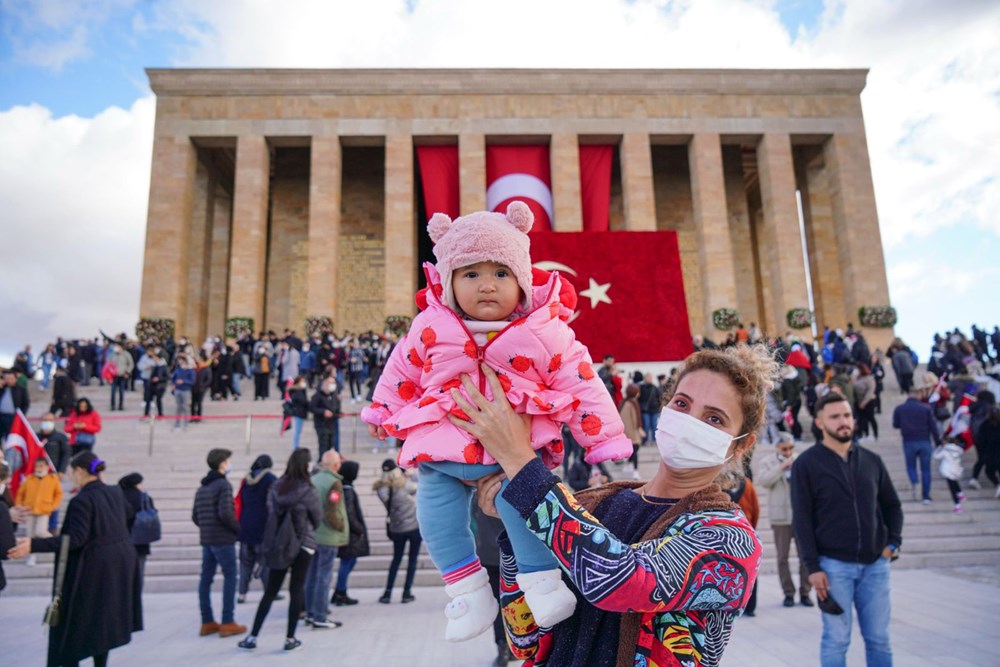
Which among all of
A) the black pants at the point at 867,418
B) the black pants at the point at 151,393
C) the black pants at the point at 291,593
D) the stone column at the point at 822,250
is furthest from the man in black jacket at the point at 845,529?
the stone column at the point at 822,250

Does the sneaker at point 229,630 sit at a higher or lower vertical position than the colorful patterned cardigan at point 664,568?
lower

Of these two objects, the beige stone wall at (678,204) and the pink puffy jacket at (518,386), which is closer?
the pink puffy jacket at (518,386)

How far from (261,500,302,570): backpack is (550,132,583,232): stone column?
18550 millimetres

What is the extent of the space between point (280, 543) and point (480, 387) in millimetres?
4744

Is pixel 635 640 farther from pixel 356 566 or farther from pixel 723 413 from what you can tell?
pixel 356 566

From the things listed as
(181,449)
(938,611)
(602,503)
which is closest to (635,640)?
(602,503)

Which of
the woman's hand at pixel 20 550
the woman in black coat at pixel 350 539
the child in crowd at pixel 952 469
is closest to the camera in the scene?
the woman's hand at pixel 20 550

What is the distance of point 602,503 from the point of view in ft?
6.37

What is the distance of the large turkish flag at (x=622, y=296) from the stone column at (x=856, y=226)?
616 inches

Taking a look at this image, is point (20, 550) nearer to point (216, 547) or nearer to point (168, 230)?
point (216, 547)

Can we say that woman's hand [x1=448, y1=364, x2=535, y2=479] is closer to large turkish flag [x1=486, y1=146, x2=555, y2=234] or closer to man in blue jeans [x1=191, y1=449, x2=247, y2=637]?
man in blue jeans [x1=191, y1=449, x2=247, y2=637]

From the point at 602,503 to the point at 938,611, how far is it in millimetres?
6593

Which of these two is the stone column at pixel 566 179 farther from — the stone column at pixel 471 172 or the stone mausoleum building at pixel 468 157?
the stone column at pixel 471 172

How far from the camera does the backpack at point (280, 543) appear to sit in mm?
5941
